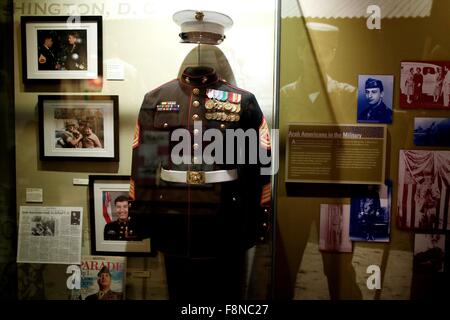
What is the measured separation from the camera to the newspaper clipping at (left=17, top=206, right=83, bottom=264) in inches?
75.5

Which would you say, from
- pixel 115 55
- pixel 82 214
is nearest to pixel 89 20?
pixel 115 55

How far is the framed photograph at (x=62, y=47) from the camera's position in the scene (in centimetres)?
182

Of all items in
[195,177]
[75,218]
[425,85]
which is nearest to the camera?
[195,177]

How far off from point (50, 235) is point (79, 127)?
0.54 metres

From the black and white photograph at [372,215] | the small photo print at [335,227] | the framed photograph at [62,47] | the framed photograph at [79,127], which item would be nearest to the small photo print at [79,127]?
the framed photograph at [79,127]

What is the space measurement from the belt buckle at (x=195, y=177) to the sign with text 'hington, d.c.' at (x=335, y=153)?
0.48m

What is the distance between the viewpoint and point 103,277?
196cm

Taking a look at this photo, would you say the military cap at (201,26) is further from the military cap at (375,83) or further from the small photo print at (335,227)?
the small photo print at (335,227)

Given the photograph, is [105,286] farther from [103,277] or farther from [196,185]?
[196,185]

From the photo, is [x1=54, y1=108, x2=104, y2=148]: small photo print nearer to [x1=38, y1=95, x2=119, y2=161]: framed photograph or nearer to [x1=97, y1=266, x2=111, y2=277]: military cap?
[x1=38, y1=95, x2=119, y2=161]: framed photograph

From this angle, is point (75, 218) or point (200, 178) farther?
point (75, 218)

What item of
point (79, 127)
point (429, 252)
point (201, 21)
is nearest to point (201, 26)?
point (201, 21)

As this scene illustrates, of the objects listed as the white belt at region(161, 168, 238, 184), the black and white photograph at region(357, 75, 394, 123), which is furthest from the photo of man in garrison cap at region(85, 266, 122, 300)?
the black and white photograph at region(357, 75, 394, 123)
